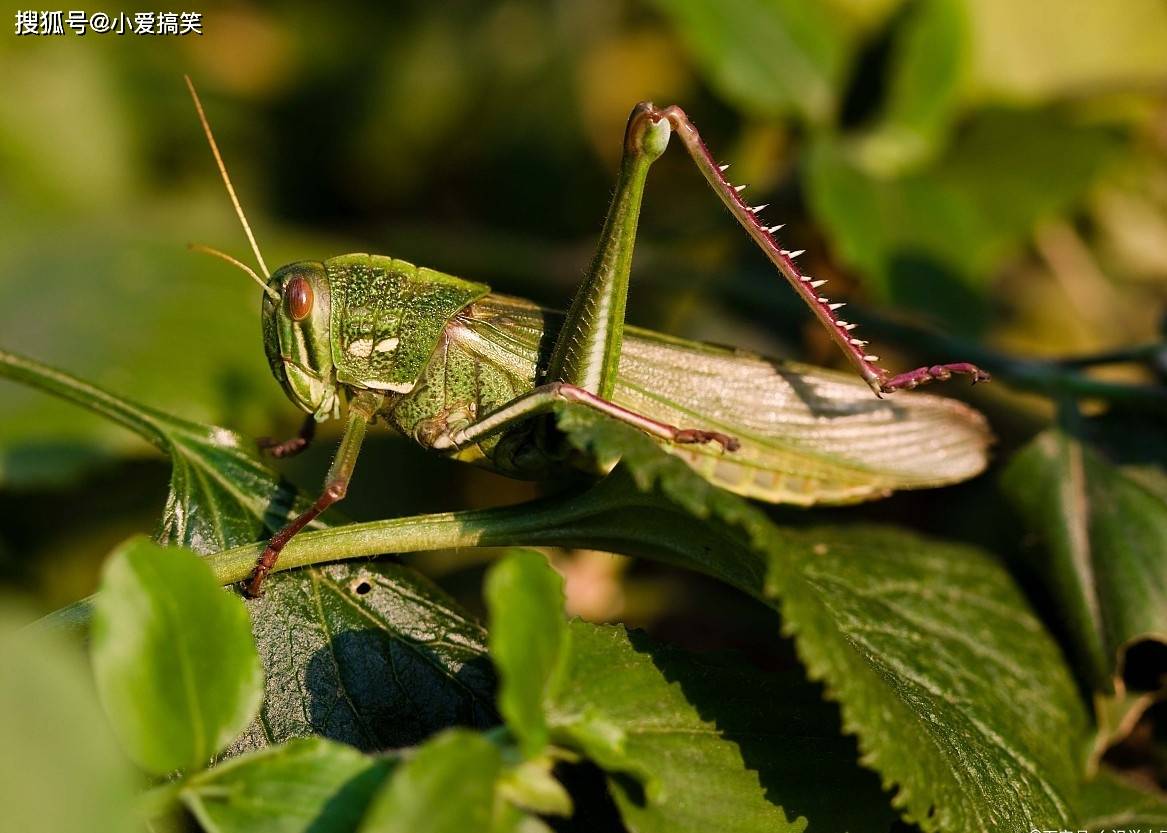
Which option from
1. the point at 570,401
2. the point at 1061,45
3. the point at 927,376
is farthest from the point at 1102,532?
the point at 1061,45

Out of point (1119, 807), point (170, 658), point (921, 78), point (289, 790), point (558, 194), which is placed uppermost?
point (921, 78)

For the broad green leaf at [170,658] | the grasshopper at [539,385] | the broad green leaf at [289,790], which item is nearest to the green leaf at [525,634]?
the broad green leaf at [289,790]

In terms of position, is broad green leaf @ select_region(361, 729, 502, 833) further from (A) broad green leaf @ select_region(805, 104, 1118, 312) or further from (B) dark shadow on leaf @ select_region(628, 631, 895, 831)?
(A) broad green leaf @ select_region(805, 104, 1118, 312)

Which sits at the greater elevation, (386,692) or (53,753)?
(53,753)

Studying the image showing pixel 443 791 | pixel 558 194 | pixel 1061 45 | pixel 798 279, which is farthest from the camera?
pixel 558 194

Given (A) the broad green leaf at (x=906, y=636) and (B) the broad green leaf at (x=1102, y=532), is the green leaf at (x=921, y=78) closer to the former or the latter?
(B) the broad green leaf at (x=1102, y=532)

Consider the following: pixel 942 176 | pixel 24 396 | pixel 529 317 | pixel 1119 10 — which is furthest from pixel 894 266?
pixel 24 396

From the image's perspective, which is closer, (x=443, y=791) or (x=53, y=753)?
(x=53, y=753)

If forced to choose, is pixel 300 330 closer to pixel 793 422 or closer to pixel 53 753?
pixel 793 422
